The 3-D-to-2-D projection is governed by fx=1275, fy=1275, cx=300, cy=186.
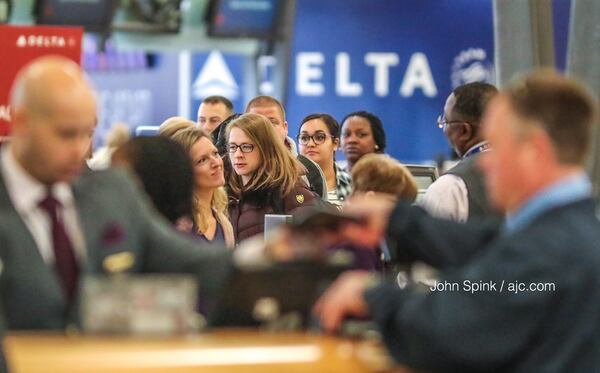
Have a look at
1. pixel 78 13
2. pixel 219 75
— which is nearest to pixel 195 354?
pixel 78 13

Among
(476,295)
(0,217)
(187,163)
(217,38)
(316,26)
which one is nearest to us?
(476,295)

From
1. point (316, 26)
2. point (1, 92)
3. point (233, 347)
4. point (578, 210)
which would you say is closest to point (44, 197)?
point (233, 347)

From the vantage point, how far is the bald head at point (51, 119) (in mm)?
3271

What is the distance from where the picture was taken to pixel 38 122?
329 centimetres

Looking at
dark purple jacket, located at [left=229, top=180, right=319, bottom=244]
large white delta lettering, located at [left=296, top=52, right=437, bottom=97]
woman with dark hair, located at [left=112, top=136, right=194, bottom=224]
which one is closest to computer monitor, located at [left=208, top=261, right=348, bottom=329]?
woman with dark hair, located at [left=112, top=136, right=194, bottom=224]

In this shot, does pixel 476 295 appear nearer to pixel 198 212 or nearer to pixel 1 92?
pixel 198 212

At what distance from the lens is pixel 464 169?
226 inches

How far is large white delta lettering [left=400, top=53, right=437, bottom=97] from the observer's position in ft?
54.7

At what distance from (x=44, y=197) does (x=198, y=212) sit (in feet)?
9.23

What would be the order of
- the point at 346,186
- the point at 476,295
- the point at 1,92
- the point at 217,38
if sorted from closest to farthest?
the point at 476,295
the point at 1,92
the point at 346,186
the point at 217,38

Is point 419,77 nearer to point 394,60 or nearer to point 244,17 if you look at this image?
point 394,60

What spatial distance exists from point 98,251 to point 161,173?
0.90 metres

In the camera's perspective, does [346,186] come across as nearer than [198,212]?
No

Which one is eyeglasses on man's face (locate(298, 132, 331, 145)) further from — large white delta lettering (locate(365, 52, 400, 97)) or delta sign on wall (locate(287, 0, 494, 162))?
large white delta lettering (locate(365, 52, 400, 97))
